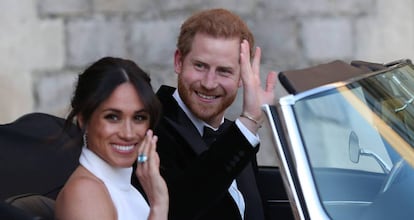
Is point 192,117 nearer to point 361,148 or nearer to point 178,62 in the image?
point 178,62

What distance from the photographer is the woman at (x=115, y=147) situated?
116 inches

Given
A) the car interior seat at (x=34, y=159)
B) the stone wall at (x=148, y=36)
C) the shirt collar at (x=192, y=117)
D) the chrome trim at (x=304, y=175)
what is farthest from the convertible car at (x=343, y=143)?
the stone wall at (x=148, y=36)

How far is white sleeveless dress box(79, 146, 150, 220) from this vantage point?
9.82 ft

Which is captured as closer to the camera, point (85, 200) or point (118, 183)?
point (85, 200)

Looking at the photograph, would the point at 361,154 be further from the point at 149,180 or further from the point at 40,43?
the point at 40,43

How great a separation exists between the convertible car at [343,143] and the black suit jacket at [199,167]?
0.26 metres

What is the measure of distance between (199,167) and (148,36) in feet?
10.6

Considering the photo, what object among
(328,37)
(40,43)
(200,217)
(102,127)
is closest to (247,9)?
(328,37)

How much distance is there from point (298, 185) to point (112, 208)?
1.77 ft

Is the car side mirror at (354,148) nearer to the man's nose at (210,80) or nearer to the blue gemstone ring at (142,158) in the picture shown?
the blue gemstone ring at (142,158)

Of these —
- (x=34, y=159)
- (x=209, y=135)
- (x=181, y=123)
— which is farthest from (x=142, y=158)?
(x=34, y=159)

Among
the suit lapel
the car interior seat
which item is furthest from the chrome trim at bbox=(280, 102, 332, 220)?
the car interior seat

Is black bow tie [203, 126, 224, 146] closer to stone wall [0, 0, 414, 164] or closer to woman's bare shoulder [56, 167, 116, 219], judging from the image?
woman's bare shoulder [56, 167, 116, 219]

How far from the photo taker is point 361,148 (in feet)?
9.86
